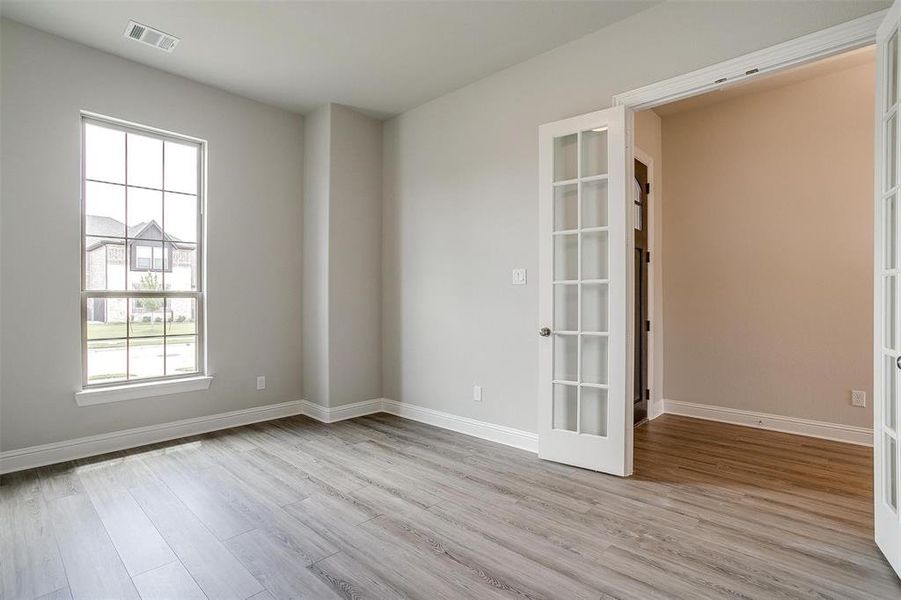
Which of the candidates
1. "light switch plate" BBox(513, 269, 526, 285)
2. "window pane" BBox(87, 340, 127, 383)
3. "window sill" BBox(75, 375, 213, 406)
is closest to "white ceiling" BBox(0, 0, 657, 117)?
"light switch plate" BBox(513, 269, 526, 285)

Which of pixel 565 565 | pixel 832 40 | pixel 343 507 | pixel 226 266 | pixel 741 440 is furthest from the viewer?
pixel 226 266

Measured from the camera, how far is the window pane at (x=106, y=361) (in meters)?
3.60

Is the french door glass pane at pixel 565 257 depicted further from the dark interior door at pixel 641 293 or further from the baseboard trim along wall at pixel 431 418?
the dark interior door at pixel 641 293

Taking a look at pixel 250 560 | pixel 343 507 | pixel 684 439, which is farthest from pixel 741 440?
pixel 250 560

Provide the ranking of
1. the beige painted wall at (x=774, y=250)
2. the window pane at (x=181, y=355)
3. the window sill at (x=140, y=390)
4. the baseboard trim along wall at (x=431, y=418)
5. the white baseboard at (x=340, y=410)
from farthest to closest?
the white baseboard at (x=340, y=410) < the window pane at (x=181, y=355) < the beige painted wall at (x=774, y=250) < the baseboard trim along wall at (x=431, y=418) < the window sill at (x=140, y=390)

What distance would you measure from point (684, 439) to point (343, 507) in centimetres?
283

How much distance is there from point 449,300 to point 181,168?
2588mm

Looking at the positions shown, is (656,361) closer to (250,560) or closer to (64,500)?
(250,560)

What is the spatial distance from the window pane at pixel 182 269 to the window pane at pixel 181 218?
0.25 ft

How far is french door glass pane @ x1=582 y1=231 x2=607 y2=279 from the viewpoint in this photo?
3184 millimetres

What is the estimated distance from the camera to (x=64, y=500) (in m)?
2.72

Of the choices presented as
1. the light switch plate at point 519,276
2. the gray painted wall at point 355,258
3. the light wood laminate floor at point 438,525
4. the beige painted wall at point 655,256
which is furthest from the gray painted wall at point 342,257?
the beige painted wall at point 655,256

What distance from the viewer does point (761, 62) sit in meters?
2.63

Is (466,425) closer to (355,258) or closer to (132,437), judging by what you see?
(355,258)
